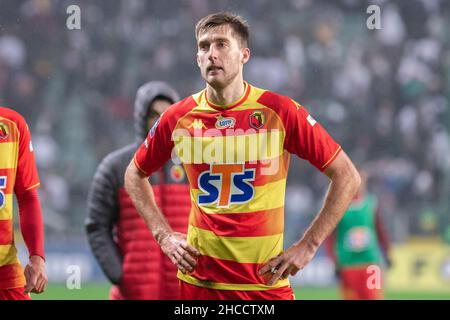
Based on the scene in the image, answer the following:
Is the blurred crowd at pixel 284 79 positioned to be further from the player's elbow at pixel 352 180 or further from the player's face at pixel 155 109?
the player's elbow at pixel 352 180

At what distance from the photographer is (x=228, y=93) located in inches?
181

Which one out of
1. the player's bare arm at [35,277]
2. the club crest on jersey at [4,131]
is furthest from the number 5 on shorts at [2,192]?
the player's bare arm at [35,277]

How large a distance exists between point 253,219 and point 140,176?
0.71m

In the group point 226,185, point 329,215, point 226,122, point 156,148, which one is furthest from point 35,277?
point 329,215

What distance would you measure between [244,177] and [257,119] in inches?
11.7

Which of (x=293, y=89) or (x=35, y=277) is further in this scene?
(x=293, y=89)

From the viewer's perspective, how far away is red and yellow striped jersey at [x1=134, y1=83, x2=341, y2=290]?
4449 millimetres

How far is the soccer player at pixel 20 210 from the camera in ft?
15.9

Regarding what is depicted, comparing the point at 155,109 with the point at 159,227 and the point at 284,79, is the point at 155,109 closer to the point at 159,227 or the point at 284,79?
the point at 159,227

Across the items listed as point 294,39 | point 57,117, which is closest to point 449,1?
point 294,39

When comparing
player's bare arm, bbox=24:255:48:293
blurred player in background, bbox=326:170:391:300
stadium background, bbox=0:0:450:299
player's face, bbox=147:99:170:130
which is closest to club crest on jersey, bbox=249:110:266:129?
player's bare arm, bbox=24:255:48:293

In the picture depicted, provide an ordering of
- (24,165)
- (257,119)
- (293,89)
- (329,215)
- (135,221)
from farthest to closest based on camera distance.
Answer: (293,89)
(135,221)
(24,165)
(257,119)
(329,215)

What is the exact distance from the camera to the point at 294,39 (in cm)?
1509
